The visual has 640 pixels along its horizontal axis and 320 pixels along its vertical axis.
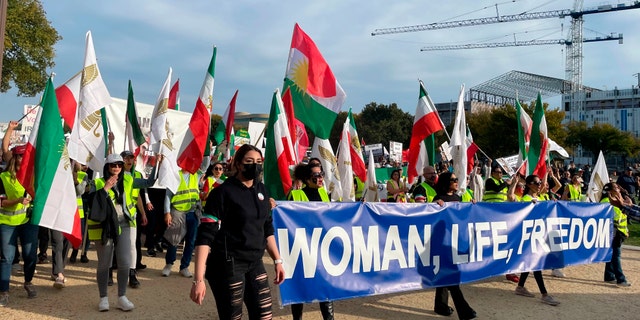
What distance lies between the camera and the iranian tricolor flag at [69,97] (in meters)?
7.17

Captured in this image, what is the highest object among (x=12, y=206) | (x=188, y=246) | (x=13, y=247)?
(x=12, y=206)

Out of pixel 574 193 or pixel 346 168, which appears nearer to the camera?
pixel 346 168

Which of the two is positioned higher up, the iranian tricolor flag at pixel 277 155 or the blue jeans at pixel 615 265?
the iranian tricolor flag at pixel 277 155

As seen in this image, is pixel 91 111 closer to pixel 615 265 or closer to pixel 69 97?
pixel 69 97

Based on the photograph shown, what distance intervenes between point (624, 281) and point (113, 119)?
387 inches

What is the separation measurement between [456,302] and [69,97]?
18.8 ft

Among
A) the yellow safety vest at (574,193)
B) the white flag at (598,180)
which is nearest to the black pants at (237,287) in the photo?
the yellow safety vest at (574,193)

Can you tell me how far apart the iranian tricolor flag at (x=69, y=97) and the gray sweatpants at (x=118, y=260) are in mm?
2206

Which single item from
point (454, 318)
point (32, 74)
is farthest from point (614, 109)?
point (454, 318)

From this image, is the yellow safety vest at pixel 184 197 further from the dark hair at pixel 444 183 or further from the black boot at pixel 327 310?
the dark hair at pixel 444 183

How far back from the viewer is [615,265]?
27.1 feet

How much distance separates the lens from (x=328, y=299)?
5242 mm

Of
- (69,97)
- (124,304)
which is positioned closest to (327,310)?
(124,304)

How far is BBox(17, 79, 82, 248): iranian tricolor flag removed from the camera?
538 centimetres
